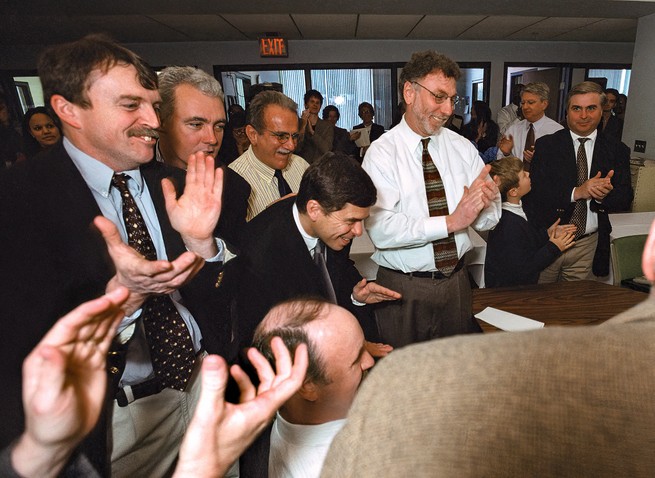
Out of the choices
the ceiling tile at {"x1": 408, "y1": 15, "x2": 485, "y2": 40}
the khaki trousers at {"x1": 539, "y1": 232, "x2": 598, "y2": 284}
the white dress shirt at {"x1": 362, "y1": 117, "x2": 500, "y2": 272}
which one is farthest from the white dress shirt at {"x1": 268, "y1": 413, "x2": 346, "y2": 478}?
the ceiling tile at {"x1": 408, "y1": 15, "x2": 485, "y2": 40}

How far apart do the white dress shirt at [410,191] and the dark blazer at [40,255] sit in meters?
0.98

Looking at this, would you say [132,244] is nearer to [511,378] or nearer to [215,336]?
[215,336]

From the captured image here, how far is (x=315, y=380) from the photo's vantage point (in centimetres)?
75

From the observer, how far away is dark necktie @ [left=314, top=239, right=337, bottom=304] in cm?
126

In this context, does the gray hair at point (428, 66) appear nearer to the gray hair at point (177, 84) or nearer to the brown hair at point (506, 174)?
the brown hair at point (506, 174)

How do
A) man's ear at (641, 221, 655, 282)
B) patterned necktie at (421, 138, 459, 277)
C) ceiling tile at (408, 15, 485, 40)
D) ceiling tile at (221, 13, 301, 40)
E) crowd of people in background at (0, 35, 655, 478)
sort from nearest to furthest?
1. crowd of people in background at (0, 35, 655, 478)
2. man's ear at (641, 221, 655, 282)
3. patterned necktie at (421, 138, 459, 277)
4. ceiling tile at (221, 13, 301, 40)
5. ceiling tile at (408, 15, 485, 40)

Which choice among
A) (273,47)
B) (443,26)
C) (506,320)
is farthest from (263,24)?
(506,320)

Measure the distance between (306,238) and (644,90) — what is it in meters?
4.06

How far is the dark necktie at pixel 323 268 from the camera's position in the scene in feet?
4.15

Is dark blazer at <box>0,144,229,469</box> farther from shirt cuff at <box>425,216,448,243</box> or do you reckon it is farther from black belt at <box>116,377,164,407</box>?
shirt cuff at <box>425,216,448,243</box>

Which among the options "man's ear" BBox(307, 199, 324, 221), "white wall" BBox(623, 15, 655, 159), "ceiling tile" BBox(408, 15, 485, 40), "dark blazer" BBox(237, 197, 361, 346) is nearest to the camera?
"dark blazer" BBox(237, 197, 361, 346)

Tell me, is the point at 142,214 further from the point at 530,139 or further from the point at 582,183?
the point at 530,139

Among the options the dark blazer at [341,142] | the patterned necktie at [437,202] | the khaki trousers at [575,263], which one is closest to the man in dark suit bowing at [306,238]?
the patterned necktie at [437,202]

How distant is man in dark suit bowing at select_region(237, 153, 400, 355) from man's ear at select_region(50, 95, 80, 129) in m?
0.48
